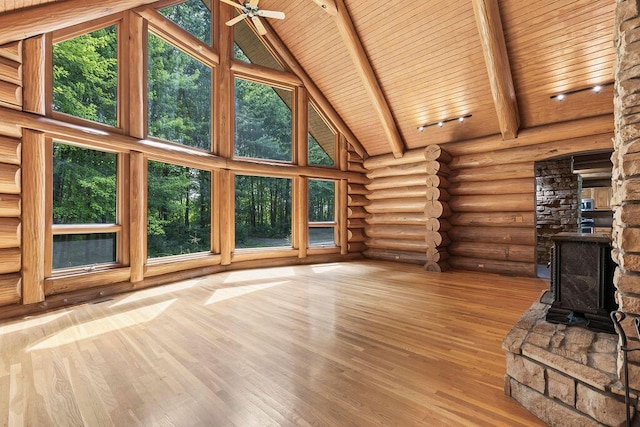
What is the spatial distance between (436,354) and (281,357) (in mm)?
1461

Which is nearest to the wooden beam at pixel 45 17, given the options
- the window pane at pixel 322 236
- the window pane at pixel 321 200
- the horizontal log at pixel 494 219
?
the window pane at pixel 321 200

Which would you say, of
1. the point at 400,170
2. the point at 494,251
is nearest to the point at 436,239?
the point at 494,251

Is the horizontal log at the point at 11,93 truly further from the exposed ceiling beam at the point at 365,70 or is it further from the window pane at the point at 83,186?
the exposed ceiling beam at the point at 365,70

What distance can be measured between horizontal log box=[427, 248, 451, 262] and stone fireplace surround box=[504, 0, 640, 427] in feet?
15.8

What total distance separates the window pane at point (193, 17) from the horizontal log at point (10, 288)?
5427 mm

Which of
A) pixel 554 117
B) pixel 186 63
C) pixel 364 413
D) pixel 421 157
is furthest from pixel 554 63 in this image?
pixel 186 63

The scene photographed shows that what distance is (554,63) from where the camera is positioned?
4.93 metres

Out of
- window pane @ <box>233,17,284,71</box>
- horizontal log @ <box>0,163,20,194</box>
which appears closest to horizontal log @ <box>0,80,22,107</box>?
horizontal log @ <box>0,163,20,194</box>

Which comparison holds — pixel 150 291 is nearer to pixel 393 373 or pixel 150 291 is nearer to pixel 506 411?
pixel 393 373

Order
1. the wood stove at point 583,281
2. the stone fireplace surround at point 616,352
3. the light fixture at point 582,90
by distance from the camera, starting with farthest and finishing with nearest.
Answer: the light fixture at point 582,90 → the wood stove at point 583,281 → the stone fireplace surround at point 616,352

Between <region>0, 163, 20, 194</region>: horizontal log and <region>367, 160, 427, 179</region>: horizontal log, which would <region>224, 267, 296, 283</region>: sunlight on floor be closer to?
<region>0, 163, 20, 194</region>: horizontal log

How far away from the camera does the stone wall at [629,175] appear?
165 cm

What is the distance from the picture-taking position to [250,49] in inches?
294

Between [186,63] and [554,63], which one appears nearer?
[554,63]
